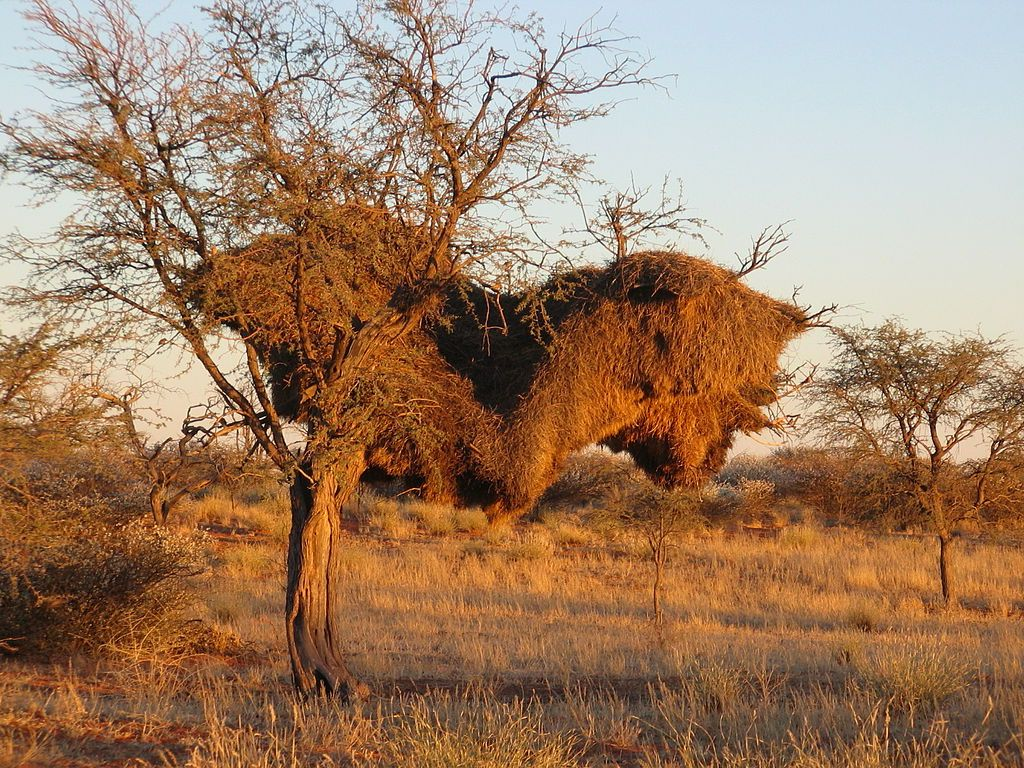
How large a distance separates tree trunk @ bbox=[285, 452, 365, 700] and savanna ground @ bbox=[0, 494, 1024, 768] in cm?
42

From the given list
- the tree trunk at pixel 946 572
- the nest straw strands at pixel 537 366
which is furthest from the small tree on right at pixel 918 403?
the nest straw strands at pixel 537 366

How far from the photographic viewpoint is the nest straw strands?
9719 mm

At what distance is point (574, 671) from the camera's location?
1409 cm

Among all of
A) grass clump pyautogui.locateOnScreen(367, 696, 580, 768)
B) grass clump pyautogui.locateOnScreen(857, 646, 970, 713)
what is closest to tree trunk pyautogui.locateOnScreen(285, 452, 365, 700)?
grass clump pyautogui.locateOnScreen(367, 696, 580, 768)


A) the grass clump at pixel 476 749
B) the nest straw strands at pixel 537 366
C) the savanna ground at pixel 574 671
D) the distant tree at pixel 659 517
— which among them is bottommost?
the savanna ground at pixel 574 671

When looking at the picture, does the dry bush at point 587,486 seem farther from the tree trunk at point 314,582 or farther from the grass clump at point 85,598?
the tree trunk at point 314,582

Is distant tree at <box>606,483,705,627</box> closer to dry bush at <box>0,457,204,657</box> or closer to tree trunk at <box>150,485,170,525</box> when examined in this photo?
dry bush at <box>0,457,204,657</box>

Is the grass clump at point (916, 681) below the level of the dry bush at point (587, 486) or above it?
below

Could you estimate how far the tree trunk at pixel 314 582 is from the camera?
34.2ft

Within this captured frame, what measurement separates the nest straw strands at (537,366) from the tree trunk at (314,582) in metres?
0.61

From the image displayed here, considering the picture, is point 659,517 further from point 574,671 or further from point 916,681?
point 916,681

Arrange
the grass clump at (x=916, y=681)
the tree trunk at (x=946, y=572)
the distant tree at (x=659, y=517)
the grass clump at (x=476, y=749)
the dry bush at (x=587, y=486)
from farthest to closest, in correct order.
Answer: the dry bush at (x=587, y=486) → the tree trunk at (x=946, y=572) → the distant tree at (x=659, y=517) → the grass clump at (x=916, y=681) → the grass clump at (x=476, y=749)

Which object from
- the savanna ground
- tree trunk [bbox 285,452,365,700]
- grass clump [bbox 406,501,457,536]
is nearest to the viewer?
the savanna ground

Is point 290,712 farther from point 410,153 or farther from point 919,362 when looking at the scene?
point 919,362
